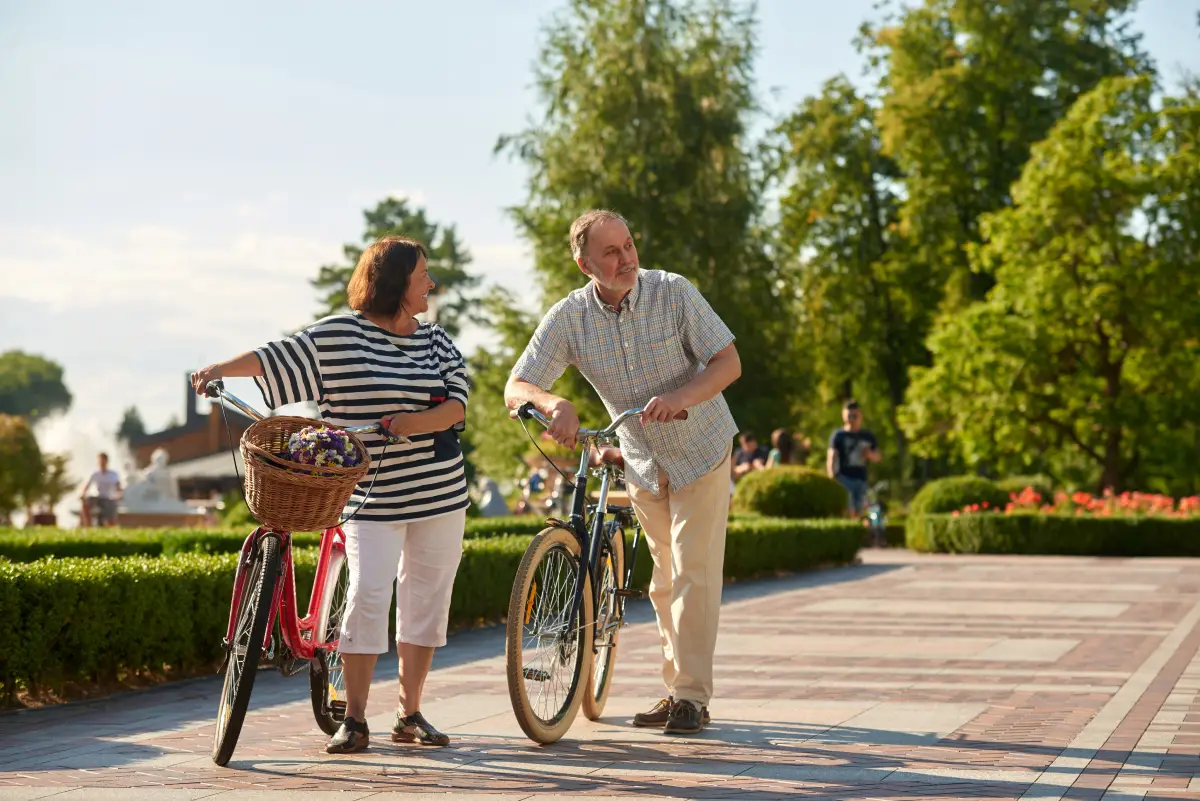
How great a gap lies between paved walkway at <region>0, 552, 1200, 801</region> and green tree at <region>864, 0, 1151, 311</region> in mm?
28356

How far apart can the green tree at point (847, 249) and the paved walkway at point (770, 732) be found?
30.9 meters

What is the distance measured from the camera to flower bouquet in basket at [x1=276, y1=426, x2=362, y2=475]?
5520 millimetres

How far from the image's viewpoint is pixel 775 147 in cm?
4162

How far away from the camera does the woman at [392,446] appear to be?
6.03 m

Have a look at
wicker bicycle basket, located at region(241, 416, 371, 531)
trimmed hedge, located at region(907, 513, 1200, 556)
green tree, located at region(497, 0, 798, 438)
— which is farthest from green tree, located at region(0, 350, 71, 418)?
wicker bicycle basket, located at region(241, 416, 371, 531)

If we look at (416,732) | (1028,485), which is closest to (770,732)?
(416,732)

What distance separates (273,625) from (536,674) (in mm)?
970

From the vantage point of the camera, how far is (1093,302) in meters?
33.0

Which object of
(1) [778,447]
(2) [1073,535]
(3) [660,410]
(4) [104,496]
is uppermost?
(1) [778,447]

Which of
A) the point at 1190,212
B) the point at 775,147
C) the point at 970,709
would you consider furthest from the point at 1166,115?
the point at 970,709

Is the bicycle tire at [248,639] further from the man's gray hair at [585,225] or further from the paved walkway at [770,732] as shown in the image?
the man's gray hair at [585,225]

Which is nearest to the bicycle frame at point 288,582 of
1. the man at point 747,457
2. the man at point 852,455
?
the man at point 852,455

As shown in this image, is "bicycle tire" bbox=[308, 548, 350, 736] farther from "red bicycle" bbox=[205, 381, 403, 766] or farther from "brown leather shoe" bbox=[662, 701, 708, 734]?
"brown leather shoe" bbox=[662, 701, 708, 734]

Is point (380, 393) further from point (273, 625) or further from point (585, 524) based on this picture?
point (585, 524)
